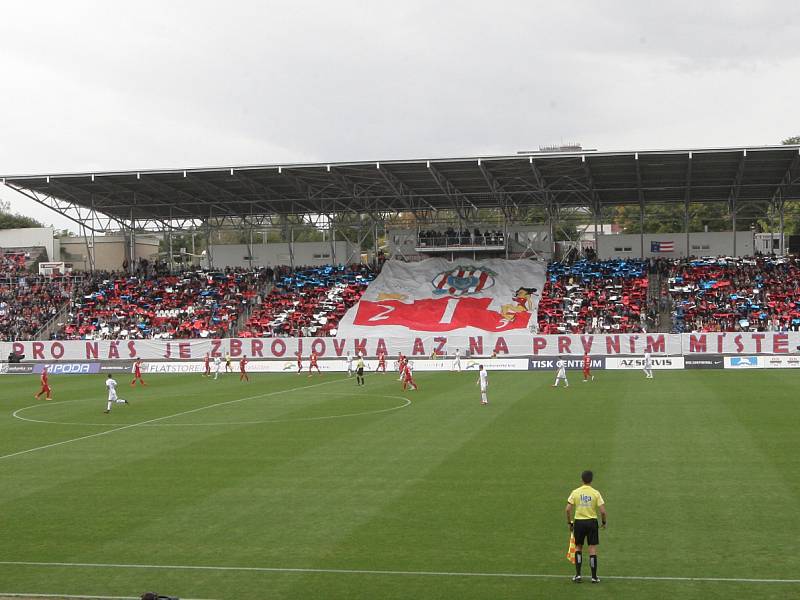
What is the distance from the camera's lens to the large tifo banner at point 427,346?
186 feet

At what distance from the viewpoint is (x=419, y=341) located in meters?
63.1

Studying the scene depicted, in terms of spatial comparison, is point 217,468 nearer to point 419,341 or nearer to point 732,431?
point 732,431

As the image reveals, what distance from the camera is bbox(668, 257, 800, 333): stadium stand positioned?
2495 inches

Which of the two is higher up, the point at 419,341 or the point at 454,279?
the point at 454,279

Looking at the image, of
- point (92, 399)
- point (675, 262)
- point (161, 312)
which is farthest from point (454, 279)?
point (92, 399)

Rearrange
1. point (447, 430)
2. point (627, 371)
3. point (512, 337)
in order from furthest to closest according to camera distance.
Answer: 1. point (512, 337)
2. point (627, 371)
3. point (447, 430)

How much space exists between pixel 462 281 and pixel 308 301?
1279 centimetres

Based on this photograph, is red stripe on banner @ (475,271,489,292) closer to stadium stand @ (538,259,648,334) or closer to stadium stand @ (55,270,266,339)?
stadium stand @ (538,259,648,334)

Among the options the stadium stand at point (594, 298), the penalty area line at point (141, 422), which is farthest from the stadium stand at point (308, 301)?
the penalty area line at point (141, 422)

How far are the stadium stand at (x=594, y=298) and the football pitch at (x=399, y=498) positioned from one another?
2976 centimetres

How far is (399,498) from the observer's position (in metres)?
19.1

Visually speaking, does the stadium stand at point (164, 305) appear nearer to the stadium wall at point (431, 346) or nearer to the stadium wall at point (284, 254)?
the stadium wall at point (284, 254)

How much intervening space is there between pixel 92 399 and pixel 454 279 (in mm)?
39444

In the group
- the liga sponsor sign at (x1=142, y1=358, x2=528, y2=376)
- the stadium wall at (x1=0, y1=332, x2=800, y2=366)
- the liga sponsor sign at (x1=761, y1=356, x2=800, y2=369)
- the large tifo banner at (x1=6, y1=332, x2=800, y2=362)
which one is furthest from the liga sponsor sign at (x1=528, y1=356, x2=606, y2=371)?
the liga sponsor sign at (x1=761, y1=356, x2=800, y2=369)
